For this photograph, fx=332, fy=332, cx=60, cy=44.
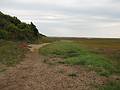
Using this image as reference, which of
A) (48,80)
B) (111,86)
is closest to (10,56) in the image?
(48,80)

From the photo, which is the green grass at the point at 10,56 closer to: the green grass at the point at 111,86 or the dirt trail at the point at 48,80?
the dirt trail at the point at 48,80

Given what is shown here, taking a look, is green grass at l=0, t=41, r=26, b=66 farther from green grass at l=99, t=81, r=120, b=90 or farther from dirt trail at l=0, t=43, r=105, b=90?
green grass at l=99, t=81, r=120, b=90

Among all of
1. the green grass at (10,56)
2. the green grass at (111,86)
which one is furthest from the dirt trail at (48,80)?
the green grass at (10,56)

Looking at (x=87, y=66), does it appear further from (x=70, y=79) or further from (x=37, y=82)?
(x=37, y=82)

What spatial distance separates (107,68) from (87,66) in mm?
1800

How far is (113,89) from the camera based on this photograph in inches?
680

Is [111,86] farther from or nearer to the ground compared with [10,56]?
farther from the ground

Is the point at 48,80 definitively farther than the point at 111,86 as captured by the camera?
Yes

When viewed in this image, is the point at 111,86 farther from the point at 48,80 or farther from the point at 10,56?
the point at 10,56

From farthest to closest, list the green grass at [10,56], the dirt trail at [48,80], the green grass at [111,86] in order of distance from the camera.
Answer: the green grass at [10,56], the dirt trail at [48,80], the green grass at [111,86]

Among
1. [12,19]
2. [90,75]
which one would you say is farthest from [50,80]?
[12,19]

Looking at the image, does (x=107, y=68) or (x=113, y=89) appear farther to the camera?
(x=107, y=68)

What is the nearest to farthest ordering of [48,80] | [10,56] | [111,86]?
[111,86] < [48,80] < [10,56]

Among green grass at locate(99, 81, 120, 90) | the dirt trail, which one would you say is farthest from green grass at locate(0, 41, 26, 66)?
green grass at locate(99, 81, 120, 90)
